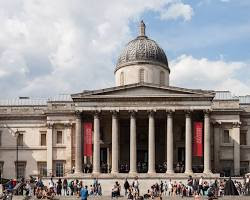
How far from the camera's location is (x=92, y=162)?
6925 cm

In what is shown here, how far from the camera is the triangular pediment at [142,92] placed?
6694cm

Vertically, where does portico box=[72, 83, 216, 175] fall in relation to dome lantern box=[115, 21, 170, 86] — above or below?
below

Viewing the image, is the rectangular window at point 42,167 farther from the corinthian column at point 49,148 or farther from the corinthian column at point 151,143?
the corinthian column at point 151,143

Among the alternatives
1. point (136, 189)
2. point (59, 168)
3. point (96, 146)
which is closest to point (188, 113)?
point (96, 146)

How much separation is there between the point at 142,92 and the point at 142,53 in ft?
31.7

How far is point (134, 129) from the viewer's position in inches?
2630

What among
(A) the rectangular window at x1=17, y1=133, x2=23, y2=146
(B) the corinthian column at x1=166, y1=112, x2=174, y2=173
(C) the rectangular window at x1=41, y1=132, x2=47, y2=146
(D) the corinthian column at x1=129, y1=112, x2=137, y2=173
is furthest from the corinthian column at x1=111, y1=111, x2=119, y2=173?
(A) the rectangular window at x1=17, y1=133, x2=23, y2=146

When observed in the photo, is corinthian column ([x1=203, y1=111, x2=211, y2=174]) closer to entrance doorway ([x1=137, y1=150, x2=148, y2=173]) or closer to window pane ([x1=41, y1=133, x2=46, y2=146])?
entrance doorway ([x1=137, y1=150, x2=148, y2=173])

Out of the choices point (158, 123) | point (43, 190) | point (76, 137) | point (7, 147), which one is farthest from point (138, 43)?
point (43, 190)

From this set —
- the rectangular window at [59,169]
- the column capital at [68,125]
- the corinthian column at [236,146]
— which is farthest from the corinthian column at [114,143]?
the corinthian column at [236,146]

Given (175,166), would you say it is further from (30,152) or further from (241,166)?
(30,152)

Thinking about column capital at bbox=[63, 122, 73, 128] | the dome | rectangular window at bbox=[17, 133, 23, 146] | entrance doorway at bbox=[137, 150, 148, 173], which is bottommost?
entrance doorway at bbox=[137, 150, 148, 173]

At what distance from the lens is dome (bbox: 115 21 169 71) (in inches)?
2980

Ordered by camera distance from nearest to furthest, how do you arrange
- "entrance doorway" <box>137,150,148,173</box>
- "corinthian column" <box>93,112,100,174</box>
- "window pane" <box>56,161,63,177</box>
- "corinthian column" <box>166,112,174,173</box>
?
"corinthian column" <box>166,112,174,173</box>, "corinthian column" <box>93,112,100,174</box>, "entrance doorway" <box>137,150,148,173</box>, "window pane" <box>56,161,63,177</box>
